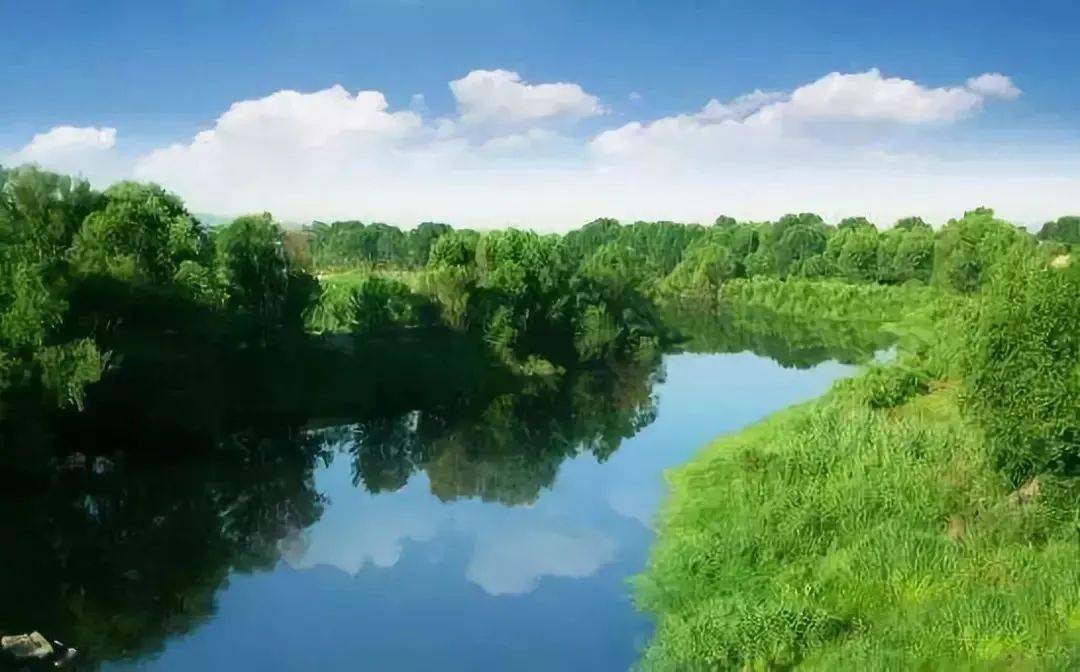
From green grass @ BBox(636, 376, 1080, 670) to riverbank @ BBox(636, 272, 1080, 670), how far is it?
0.03 meters

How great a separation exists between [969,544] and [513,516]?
11.2 metres

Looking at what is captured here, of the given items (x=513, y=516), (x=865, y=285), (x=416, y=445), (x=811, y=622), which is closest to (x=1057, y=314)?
(x=811, y=622)

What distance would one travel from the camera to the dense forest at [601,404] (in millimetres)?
13438

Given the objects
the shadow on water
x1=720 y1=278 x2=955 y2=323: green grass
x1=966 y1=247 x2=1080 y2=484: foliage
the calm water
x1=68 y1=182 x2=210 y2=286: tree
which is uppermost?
x1=68 y1=182 x2=210 y2=286: tree

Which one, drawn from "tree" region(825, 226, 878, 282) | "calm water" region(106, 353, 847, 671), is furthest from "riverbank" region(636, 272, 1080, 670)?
"tree" region(825, 226, 878, 282)

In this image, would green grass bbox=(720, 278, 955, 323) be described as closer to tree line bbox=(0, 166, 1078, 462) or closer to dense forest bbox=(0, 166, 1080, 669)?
tree line bbox=(0, 166, 1078, 462)

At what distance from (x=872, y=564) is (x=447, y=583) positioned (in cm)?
794

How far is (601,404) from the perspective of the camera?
38406mm

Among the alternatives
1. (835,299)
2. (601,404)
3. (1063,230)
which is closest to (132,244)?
(601,404)

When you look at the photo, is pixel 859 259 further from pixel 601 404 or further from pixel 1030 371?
pixel 1030 371

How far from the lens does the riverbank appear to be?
11.9 m

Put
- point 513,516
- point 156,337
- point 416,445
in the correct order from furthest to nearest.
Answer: point 416,445, point 156,337, point 513,516

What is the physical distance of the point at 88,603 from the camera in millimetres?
17156

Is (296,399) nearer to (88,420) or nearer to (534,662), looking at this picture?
(88,420)
